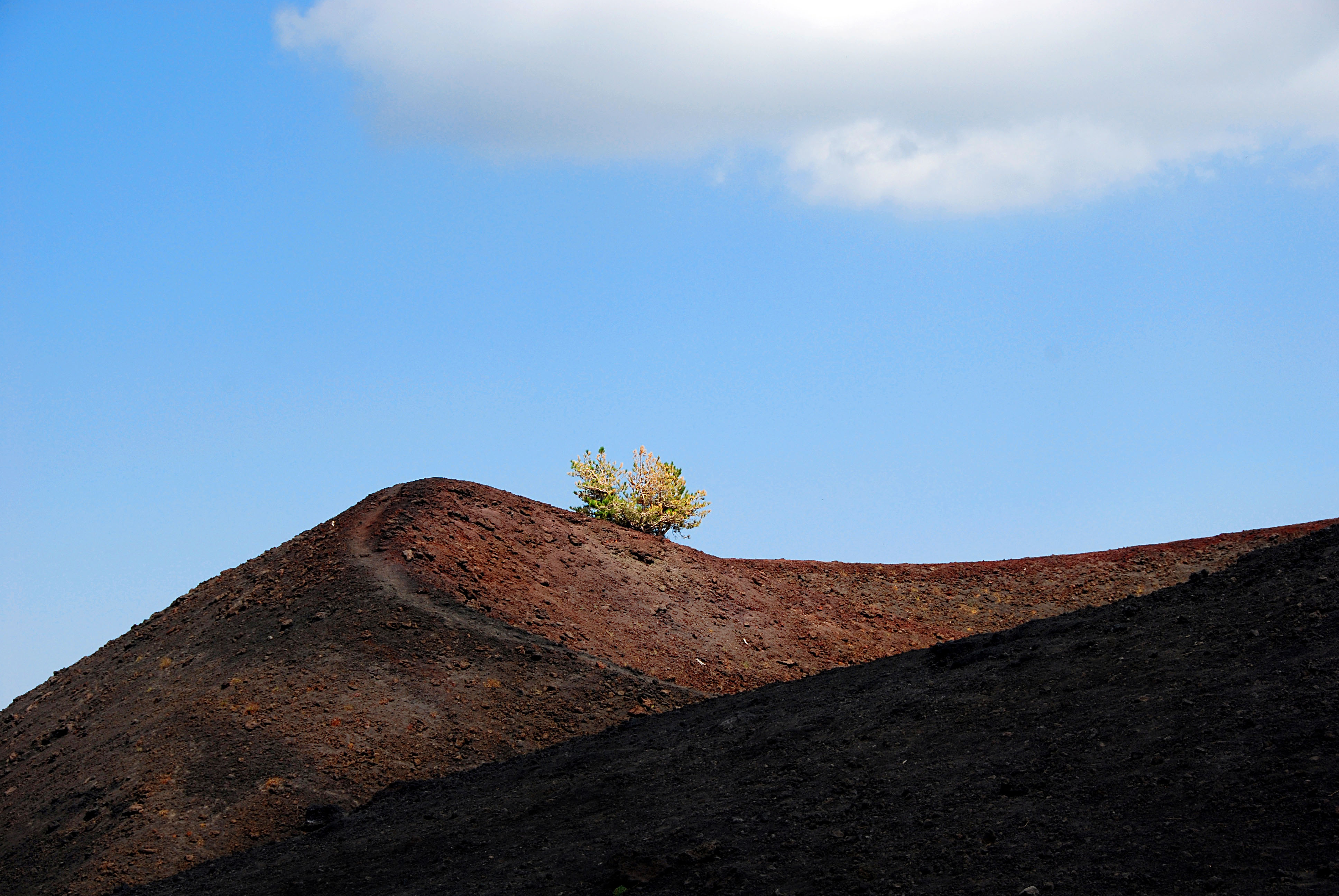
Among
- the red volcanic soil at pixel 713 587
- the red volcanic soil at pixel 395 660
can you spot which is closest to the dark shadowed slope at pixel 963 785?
the red volcanic soil at pixel 395 660

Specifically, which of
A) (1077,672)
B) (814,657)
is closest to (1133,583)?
(814,657)

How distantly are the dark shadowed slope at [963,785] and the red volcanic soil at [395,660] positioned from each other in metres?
1.59

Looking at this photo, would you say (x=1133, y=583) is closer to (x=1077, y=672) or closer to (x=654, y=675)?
(x=654, y=675)

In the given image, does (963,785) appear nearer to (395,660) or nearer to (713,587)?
(395,660)

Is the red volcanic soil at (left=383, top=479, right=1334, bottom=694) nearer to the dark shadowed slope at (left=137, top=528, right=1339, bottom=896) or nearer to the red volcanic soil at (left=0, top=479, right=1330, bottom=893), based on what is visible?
the red volcanic soil at (left=0, top=479, right=1330, bottom=893)

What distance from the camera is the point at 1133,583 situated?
2767 centimetres

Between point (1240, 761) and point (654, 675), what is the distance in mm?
11727

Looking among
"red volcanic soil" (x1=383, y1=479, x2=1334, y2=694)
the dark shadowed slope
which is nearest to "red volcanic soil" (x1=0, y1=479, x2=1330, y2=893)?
"red volcanic soil" (x1=383, y1=479, x2=1334, y2=694)

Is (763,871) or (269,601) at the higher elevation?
(269,601)

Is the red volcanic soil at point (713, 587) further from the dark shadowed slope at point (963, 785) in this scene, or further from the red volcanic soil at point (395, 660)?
the dark shadowed slope at point (963, 785)

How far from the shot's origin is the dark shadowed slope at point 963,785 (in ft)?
27.7

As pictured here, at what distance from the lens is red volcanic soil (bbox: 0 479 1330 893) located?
49.4 ft

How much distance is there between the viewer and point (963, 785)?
10.1m

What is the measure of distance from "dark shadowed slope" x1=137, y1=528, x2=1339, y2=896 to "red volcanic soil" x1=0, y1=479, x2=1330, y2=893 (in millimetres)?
1587
